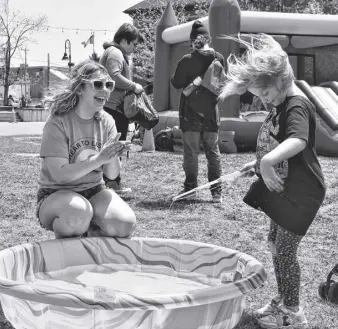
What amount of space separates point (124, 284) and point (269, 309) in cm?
68

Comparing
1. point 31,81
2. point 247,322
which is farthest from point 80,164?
point 31,81

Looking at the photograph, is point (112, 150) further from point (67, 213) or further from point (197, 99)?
point (197, 99)

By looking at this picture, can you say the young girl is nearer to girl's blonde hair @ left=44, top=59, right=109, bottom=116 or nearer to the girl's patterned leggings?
the girl's patterned leggings

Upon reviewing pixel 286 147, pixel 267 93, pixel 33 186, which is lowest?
pixel 33 186

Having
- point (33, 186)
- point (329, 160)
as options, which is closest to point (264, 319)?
point (33, 186)

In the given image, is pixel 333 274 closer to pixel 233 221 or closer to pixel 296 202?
pixel 296 202

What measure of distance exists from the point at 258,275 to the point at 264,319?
536 millimetres

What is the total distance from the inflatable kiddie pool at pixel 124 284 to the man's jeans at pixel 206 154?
2.57 m

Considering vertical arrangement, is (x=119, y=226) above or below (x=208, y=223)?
above

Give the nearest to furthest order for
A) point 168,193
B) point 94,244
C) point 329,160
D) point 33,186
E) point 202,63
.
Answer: point 94,244, point 202,63, point 168,193, point 33,186, point 329,160

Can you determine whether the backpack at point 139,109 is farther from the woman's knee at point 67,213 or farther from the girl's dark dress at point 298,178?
the girl's dark dress at point 298,178

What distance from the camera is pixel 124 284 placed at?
2805mm

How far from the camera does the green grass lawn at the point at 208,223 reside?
127 inches

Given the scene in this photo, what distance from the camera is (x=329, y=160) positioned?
8.91 metres
